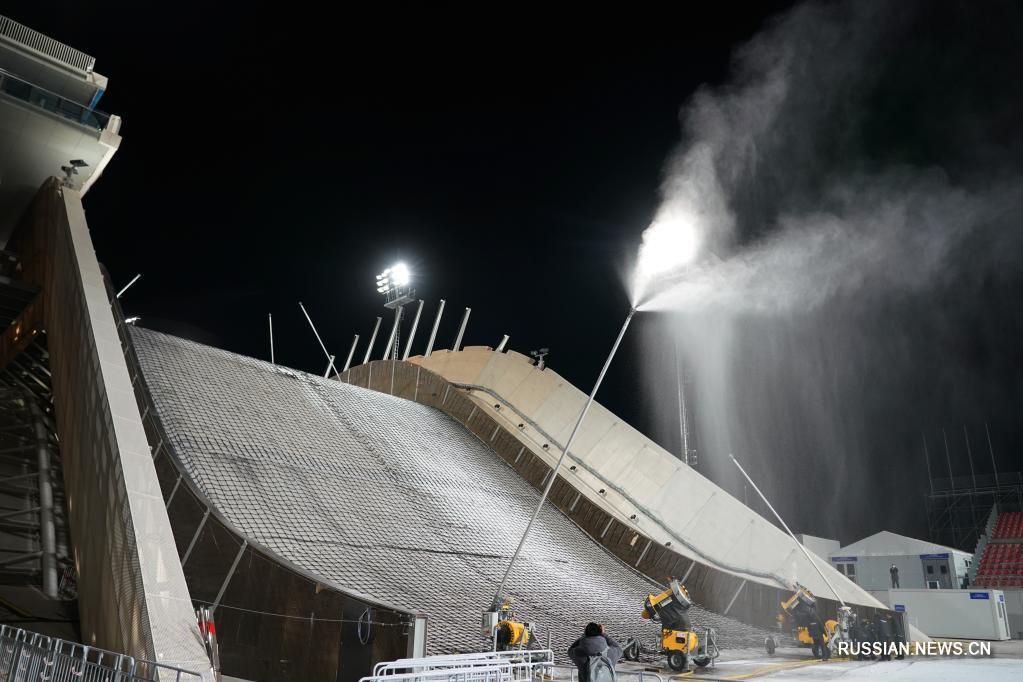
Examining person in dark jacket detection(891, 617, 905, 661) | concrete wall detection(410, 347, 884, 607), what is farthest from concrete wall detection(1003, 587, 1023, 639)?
person in dark jacket detection(891, 617, 905, 661)

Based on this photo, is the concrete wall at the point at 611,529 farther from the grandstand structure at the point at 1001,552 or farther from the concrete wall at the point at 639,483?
the grandstand structure at the point at 1001,552

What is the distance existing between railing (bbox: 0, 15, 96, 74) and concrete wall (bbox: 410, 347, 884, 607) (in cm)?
1585

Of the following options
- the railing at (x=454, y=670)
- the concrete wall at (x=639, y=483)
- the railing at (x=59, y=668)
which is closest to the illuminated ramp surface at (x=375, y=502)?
the concrete wall at (x=639, y=483)

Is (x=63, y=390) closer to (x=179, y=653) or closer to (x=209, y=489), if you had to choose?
(x=209, y=489)

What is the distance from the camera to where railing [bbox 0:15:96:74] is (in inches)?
776

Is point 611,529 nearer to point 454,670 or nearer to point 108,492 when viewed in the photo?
point 454,670

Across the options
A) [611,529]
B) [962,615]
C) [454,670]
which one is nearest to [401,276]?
[611,529]

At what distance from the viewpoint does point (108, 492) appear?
913 cm

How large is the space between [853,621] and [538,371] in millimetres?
12665

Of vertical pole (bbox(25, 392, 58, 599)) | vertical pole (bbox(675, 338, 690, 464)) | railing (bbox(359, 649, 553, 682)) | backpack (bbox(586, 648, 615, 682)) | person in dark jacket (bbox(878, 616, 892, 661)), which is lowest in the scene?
person in dark jacket (bbox(878, 616, 892, 661))

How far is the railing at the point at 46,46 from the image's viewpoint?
19.7 metres

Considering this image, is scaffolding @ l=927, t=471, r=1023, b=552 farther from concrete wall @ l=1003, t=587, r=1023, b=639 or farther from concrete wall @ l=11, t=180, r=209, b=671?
concrete wall @ l=11, t=180, r=209, b=671

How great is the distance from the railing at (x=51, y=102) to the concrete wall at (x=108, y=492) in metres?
5.65

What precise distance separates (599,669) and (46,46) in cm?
2317
